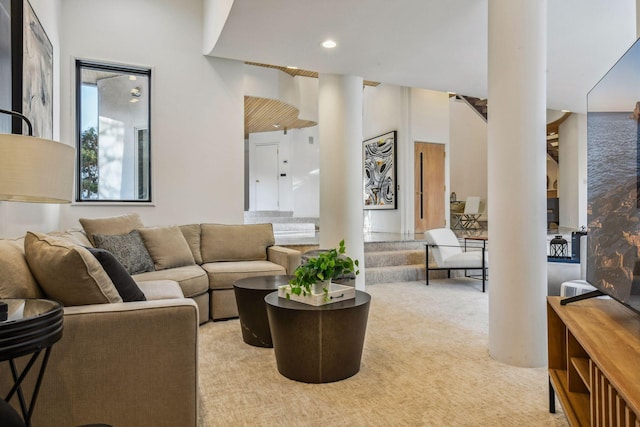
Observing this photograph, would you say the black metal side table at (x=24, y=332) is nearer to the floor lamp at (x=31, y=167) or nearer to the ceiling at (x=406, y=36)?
the floor lamp at (x=31, y=167)

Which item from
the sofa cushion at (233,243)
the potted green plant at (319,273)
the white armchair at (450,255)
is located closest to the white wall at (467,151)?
the white armchair at (450,255)

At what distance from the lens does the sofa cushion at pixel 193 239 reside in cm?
418

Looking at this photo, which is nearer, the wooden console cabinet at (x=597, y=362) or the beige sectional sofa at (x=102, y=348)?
the wooden console cabinet at (x=597, y=362)

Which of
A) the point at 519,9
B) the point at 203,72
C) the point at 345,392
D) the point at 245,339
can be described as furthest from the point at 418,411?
the point at 203,72

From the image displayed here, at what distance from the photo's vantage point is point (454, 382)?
7.76 feet

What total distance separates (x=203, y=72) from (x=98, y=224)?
7.40ft

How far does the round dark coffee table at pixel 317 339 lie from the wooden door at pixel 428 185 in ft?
20.5

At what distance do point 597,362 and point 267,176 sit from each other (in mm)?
11696

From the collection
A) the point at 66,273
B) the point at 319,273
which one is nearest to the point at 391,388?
the point at 319,273

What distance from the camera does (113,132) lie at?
4.57 meters

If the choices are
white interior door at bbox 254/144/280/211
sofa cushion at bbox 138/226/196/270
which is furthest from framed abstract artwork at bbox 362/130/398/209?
sofa cushion at bbox 138/226/196/270

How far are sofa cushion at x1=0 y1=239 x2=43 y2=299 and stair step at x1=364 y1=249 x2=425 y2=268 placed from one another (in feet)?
15.5

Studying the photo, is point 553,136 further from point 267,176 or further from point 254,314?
point 254,314

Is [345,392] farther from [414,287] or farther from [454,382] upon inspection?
[414,287]
